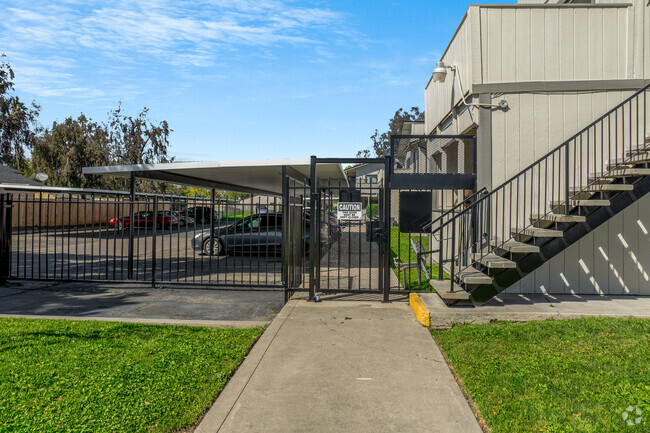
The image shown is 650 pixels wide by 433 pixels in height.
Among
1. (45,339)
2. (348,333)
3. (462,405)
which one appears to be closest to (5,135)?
(45,339)

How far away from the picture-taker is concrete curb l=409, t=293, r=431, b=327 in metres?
5.95

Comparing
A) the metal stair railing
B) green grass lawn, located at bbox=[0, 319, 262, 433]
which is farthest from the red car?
the metal stair railing

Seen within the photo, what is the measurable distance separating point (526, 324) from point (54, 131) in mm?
38506

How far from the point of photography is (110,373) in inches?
168

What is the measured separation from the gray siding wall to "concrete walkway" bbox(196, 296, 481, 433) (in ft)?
9.51

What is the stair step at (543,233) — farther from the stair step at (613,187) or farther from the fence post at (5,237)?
the fence post at (5,237)

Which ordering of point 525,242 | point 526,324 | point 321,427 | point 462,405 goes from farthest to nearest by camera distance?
1. point 525,242
2. point 526,324
3. point 462,405
4. point 321,427

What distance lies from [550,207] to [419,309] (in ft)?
9.11

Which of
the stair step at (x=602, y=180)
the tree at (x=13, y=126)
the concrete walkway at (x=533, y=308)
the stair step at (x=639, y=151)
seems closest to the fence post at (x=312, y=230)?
the concrete walkway at (x=533, y=308)

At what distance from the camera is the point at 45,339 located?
5.43 m

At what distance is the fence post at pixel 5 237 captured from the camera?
915 cm

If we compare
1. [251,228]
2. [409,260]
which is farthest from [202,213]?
[409,260]

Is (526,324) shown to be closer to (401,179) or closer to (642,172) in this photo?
(642,172)

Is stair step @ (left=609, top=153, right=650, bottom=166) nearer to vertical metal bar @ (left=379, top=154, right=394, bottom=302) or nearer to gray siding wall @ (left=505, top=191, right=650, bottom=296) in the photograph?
gray siding wall @ (left=505, top=191, right=650, bottom=296)
